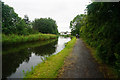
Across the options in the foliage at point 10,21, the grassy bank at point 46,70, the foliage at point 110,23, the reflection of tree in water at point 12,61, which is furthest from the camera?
the foliage at point 10,21

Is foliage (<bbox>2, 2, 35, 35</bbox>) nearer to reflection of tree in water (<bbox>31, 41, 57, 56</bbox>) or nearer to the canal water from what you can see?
the canal water

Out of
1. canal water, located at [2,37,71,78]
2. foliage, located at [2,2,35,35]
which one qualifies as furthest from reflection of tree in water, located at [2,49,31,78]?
foliage, located at [2,2,35,35]

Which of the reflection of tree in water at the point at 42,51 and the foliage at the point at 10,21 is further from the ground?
the foliage at the point at 10,21

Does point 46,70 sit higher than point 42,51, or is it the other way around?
point 46,70

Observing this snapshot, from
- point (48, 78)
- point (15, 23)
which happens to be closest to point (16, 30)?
point (15, 23)

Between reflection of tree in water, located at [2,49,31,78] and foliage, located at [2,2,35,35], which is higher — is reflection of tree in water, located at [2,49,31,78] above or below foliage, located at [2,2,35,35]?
below

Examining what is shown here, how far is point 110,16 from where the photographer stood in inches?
150

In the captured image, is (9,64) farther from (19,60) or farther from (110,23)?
(110,23)

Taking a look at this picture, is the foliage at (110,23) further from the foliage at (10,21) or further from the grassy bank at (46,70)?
the foliage at (10,21)

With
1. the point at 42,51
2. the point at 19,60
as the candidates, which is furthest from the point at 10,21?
the point at 19,60

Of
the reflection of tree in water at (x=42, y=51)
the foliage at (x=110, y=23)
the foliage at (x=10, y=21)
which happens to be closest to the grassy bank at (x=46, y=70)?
the foliage at (x=110, y=23)

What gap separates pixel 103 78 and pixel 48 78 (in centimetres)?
270

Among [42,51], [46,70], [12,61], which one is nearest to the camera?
[46,70]

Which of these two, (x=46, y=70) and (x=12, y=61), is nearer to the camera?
(x=46, y=70)
